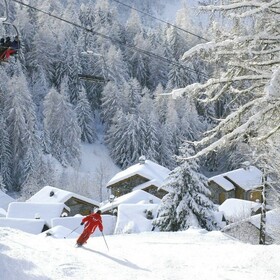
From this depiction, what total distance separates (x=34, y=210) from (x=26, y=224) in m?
6.22

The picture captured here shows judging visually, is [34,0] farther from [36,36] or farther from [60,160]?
[60,160]

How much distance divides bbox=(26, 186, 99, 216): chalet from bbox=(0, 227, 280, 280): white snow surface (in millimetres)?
30096

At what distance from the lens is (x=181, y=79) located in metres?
77.6

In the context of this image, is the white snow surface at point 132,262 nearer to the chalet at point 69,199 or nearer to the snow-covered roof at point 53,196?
the snow-covered roof at point 53,196

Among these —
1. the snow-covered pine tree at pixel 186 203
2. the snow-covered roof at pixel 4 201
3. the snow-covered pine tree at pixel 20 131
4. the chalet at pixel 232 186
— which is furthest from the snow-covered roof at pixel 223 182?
the snow-covered pine tree at pixel 186 203

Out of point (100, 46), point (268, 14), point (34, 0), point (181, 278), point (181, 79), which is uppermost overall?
point (34, 0)

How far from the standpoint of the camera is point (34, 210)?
35844mm

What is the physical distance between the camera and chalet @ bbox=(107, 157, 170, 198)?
46.1 meters

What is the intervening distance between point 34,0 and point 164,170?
A: 2243 inches

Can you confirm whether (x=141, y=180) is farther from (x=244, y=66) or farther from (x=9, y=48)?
(x=244, y=66)

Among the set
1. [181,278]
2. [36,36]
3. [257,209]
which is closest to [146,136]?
[36,36]

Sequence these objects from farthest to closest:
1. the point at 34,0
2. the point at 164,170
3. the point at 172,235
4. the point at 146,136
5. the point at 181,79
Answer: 1. the point at 34,0
2. the point at 181,79
3. the point at 146,136
4. the point at 164,170
5. the point at 172,235

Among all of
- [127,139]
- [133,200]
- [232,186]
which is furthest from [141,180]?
[127,139]

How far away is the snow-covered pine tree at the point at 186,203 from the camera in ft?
72.4
